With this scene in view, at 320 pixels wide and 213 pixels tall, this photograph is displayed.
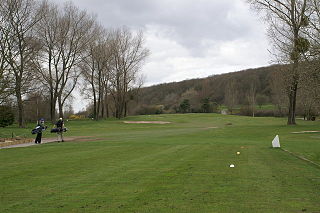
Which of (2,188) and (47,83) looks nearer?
(2,188)

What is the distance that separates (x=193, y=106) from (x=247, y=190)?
9915cm

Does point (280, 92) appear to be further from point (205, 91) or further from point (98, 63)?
point (205, 91)

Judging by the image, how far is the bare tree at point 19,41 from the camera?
29930 millimetres

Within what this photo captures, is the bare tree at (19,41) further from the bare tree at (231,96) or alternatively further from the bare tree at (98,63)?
the bare tree at (231,96)

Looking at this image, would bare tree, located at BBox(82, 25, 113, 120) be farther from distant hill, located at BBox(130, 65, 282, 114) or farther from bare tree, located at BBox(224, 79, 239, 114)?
bare tree, located at BBox(224, 79, 239, 114)

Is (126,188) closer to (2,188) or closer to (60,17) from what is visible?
(2,188)

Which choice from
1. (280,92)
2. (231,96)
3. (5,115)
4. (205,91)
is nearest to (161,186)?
(5,115)

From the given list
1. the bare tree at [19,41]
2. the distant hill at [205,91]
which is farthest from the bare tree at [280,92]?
the bare tree at [19,41]

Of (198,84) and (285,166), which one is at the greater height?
(198,84)

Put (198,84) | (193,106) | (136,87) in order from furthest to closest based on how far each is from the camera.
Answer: (198,84) → (193,106) → (136,87)

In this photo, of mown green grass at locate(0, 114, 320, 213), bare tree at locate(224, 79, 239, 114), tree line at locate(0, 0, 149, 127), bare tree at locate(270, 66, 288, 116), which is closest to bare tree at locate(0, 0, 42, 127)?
tree line at locate(0, 0, 149, 127)

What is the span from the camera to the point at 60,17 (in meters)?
47.8

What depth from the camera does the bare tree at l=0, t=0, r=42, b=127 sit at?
2993 centimetres

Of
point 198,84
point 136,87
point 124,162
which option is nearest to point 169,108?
point 198,84
